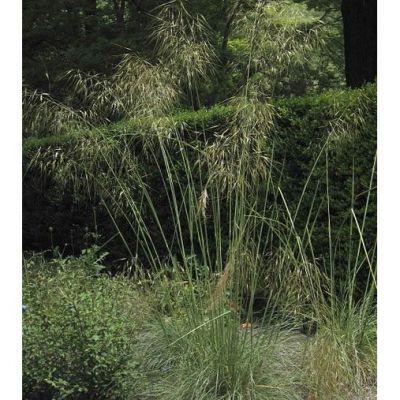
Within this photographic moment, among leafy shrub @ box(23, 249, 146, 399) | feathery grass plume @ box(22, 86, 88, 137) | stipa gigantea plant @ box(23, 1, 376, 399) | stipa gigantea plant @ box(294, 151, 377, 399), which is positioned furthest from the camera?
feathery grass plume @ box(22, 86, 88, 137)

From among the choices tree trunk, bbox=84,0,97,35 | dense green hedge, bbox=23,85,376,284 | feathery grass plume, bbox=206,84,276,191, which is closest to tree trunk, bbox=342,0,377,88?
dense green hedge, bbox=23,85,376,284

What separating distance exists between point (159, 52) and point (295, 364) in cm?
217

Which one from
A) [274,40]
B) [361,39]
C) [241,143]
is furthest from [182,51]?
[361,39]

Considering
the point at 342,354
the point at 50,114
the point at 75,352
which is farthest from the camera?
the point at 50,114

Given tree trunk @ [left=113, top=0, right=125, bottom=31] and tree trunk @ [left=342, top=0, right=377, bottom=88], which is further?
tree trunk @ [left=113, top=0, right=125, bottom=31]

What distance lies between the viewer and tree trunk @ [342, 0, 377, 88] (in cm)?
736

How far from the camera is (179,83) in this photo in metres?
3.95

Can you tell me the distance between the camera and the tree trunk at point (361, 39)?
7359 mm

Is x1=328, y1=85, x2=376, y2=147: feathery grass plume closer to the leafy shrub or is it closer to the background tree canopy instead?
the leafy shrub

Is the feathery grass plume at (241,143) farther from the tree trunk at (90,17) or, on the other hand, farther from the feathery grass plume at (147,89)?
the tree trunk at (90,17)

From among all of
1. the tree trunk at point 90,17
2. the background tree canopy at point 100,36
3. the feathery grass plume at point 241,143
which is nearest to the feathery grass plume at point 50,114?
the feathery grass plume at point 241,143

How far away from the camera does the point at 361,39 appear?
7.41 meters

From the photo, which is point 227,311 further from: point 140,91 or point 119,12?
point 119,12

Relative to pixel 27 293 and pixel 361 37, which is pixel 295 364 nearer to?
pixel 27 293
